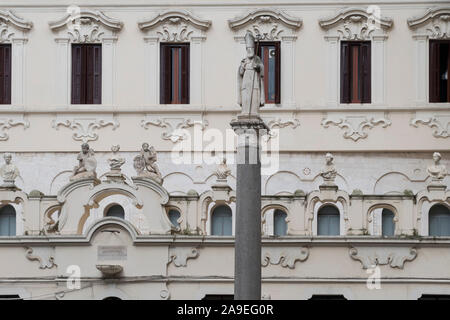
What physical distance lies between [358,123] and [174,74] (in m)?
6.64

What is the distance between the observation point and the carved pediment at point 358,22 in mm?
60469

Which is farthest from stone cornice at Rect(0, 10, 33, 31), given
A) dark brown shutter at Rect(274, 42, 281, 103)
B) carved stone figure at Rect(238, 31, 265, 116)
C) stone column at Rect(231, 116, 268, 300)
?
stone column at Rect(231, 116, 268, 300)

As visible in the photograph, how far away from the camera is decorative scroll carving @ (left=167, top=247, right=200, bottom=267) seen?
48.3 m

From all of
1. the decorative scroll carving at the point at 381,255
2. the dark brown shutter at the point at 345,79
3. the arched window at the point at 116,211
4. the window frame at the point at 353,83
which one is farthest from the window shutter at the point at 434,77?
the arched window at the point at 116,211

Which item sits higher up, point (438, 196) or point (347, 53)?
point (347, 53)

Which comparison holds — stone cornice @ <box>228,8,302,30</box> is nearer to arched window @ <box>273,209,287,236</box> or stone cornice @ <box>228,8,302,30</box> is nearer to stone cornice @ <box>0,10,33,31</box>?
stone cornice @ <box>0,10,33,31</box>

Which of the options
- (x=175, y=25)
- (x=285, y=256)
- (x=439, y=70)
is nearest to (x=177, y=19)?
(x=175, y=25)

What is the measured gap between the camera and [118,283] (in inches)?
1895

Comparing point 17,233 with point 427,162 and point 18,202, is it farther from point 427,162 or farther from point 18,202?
point 427,162

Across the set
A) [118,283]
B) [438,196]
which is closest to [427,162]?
[438,196]

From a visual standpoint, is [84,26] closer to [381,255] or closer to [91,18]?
[91,18]

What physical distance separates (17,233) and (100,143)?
36.5ft

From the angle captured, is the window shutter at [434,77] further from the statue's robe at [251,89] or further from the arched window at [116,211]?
the statue's robe at [251,89]

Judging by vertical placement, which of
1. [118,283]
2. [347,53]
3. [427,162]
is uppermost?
[347,53]
